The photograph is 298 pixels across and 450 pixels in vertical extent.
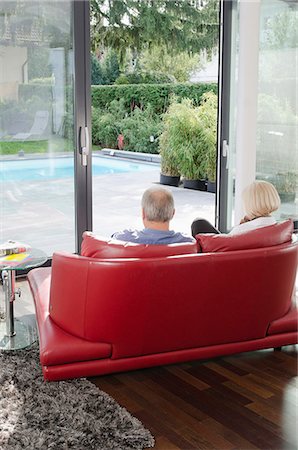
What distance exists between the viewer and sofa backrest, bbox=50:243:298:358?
9.45 ft

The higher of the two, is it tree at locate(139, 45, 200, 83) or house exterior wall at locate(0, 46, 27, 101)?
tree at locate(139, 45, 200, 83)

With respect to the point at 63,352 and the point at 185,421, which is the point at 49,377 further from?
the point at 185,421

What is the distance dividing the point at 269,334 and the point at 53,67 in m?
2.80

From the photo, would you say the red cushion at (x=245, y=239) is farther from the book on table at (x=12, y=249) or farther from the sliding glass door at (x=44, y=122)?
the sliding glass door at (x=44, y=122)

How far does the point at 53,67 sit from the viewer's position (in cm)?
498

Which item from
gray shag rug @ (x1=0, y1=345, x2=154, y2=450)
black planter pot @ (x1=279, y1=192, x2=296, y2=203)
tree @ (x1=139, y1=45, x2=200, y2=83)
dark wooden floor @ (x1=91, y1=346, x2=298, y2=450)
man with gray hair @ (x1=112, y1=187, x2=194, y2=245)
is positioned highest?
tree @ (x1=139, y1=45, x2=200, y2=83)

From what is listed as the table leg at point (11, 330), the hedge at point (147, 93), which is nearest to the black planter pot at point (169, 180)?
the hedge at point (147, 93)

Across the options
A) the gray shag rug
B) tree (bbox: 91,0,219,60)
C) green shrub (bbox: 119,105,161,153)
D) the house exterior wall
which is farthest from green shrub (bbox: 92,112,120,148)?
the gray shag rug

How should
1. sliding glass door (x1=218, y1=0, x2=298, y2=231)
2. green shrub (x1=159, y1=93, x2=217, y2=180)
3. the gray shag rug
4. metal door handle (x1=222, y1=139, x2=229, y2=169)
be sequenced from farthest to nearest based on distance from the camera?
green shrub (x1=159, y1=93, x2=217, y2=180)
metal door handle (x1=222, y1=139, x2=229, y2=169)
sliding glass door (x1=218, y1=0, x2=298, y2=231)
the gray shag rug

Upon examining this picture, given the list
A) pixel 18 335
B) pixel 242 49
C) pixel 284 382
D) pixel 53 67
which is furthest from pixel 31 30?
pixel 284 382

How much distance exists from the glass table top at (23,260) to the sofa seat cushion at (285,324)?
1.31m

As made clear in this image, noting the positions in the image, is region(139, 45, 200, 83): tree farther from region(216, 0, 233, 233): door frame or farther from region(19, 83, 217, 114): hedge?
region(216, 0, 233, 233): door frame

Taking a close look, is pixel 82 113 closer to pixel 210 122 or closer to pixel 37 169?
pixel 37 169

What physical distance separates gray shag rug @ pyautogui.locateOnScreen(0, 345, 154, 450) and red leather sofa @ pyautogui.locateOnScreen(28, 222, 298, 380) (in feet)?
0.36
